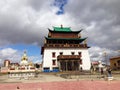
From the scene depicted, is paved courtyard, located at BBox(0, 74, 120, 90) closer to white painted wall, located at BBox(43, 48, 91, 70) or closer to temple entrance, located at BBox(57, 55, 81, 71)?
temple entrance, located at BBox(57, 55, 81, 71)

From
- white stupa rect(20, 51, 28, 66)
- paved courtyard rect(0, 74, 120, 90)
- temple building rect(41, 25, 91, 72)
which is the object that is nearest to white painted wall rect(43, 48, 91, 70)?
temple building rect(41, 25, 91, 72)

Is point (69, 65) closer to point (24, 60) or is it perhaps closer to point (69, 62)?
point (69, 62)

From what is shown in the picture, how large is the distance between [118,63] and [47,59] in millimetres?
23002

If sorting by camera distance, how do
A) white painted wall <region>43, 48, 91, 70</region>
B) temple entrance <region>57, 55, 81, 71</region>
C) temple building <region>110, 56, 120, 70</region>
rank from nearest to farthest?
temple entrance <region>57, 55, 81, 71</region> < white painted wall <region>43, 48, 91, 70</region> < temple building <region>110, 56, 120, 70</region>

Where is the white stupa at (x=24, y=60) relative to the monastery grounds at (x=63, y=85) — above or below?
above

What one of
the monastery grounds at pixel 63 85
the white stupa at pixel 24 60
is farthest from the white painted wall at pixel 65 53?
the monastery grounds at pixel 63 85

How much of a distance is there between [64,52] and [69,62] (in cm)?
504

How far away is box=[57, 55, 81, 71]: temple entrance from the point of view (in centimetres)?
4172

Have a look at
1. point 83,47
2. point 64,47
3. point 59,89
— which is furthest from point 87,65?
point 59,89

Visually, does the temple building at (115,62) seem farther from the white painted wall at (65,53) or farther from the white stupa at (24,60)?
the white stupa at (24,60)

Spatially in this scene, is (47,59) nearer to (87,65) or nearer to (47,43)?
(47,43)

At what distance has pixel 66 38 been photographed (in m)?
47.7

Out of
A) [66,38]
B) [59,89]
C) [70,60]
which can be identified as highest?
[66,38]

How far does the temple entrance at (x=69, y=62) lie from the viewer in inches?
1642
